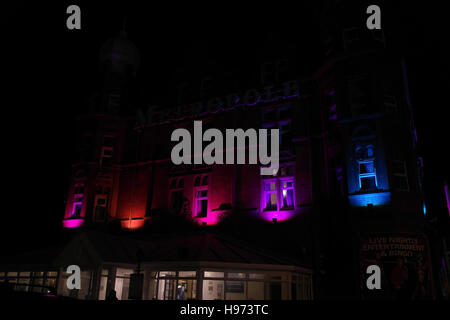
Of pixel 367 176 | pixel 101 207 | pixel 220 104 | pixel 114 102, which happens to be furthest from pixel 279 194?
pixel 114 102

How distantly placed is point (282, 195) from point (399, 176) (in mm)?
6722

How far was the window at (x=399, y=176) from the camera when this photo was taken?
19.5 m

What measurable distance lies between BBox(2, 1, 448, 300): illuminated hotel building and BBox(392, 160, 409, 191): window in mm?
62

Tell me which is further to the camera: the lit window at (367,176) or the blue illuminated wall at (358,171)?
the lit window at (367,176)

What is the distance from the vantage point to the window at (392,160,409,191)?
19547 mm

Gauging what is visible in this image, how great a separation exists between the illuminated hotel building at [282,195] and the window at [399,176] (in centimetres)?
6

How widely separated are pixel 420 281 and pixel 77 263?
1794 centimetres

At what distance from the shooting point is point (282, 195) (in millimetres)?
23016

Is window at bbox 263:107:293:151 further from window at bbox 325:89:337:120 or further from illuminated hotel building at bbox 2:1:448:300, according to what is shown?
window at bbox 325:89:337:120

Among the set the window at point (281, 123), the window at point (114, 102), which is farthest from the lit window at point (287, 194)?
the window at point (114, 102)

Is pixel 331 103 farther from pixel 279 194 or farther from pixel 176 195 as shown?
pixel 176 195

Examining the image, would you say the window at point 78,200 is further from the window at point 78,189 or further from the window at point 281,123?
the window at point 281,123
